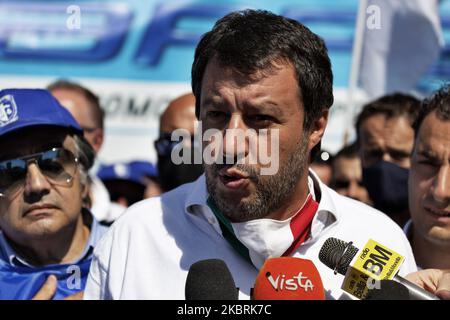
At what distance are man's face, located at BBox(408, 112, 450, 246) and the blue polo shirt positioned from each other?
1.17m

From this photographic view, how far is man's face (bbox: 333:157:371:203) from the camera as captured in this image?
5012 millimetres

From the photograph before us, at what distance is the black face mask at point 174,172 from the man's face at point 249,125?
4.12 feet

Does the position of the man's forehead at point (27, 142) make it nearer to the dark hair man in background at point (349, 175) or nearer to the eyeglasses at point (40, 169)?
the eyeglasses at point (40, 169)

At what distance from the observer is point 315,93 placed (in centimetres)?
245

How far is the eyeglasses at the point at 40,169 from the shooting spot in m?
2.94

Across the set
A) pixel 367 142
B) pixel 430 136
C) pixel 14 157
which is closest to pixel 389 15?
pixel 367 142

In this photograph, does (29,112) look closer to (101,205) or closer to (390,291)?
(101,205)

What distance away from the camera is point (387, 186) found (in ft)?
12.4

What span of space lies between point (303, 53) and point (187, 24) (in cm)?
548

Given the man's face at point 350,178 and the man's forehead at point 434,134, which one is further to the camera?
the man's face at point 350,178

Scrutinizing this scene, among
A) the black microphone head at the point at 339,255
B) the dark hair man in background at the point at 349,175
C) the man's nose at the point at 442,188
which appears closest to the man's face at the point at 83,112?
the dark hair man in background at the point at 349,175

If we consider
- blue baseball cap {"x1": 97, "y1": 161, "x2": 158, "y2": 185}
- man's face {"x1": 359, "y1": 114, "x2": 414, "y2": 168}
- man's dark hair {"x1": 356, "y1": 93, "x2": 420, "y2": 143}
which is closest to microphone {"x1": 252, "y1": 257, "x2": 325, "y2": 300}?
man's face {"x1": 359, "y1": 114, "x2": 414, "y2": 168}
